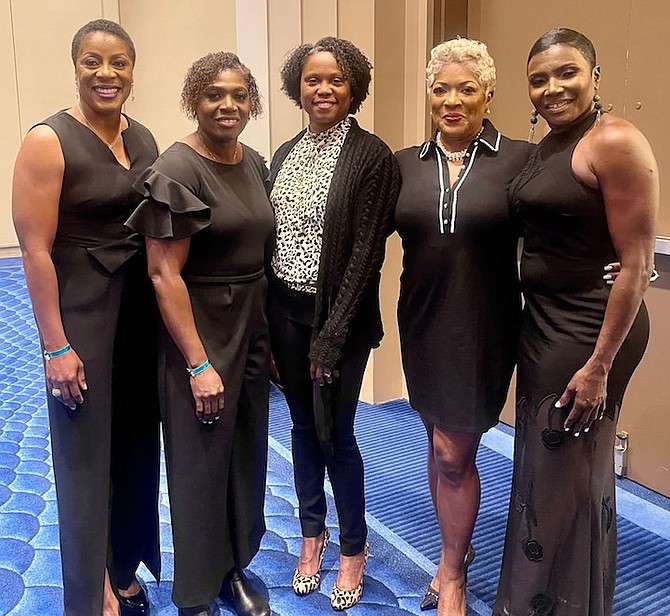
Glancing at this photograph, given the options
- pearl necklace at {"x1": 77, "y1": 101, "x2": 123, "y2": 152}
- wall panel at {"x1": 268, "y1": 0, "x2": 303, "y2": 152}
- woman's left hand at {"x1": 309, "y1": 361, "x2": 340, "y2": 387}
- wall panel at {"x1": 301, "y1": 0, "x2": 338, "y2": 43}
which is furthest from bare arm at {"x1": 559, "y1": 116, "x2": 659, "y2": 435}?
wall panel at {"x1": 268, "y1": 0, "x2": 303, "y2": 152}

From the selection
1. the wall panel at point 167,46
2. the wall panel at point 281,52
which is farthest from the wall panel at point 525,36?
the wall panel at point 167,46

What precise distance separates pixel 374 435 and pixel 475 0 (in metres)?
2.19

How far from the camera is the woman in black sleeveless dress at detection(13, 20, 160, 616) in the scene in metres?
1.68

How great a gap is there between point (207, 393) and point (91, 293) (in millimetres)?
384

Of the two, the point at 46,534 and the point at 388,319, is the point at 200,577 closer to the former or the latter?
the point at 46,534

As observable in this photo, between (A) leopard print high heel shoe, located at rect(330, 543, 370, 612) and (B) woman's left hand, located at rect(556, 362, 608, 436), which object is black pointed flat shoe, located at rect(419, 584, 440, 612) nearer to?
(A) leopard print high heel shoe, located at rect(330, 543, 370, 612)

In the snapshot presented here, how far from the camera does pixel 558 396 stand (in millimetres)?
1669

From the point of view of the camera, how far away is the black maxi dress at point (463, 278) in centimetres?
179

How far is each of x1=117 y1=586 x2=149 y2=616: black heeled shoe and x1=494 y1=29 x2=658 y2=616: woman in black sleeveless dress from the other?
42.4 inches

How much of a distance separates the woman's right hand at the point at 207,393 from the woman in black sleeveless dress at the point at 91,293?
0.19 m

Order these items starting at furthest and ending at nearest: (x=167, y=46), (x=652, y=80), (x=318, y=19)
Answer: (x=167, y=46), (x=318, y=19), (x=652, y=80)

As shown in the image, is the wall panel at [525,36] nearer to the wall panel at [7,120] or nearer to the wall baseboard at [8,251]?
the wall panel at [7,120]

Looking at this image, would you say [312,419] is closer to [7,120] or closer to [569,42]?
[569,42]

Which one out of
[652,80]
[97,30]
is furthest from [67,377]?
[652,80]
